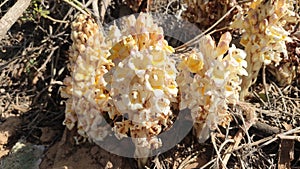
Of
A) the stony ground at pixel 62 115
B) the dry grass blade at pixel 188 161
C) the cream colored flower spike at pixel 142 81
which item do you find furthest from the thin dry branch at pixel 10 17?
the dry grass blade at pixel 188 161

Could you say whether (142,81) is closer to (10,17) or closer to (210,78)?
(210,78)

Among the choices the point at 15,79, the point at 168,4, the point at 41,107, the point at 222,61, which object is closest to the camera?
the point at 222,61

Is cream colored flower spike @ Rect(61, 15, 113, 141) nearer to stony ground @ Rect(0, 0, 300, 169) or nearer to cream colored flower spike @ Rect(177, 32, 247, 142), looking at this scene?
stony ground @ Rect(0, 0, 300, 169)

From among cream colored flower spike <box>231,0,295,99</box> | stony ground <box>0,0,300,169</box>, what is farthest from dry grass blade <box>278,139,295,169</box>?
cream colored flower spike <box>231,0,295,99</box>

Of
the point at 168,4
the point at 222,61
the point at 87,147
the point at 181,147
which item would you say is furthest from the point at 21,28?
the point at 222,61

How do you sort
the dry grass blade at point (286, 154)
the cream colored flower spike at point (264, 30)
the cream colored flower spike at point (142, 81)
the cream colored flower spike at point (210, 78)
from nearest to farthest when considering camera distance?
1. the cream colored flower spike at point (142, 81)
2. the cream colored flower spike at point (210, 78)
3. the cream colored flower spike at point (264, 30)
4. the dry grass blade at point (286, 154)

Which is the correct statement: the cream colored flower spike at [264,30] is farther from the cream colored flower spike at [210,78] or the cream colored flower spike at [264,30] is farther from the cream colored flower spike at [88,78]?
the cream colored flower spike at [88,78]

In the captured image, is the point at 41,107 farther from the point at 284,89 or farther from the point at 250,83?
the point at 284,89
